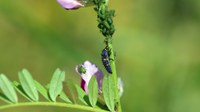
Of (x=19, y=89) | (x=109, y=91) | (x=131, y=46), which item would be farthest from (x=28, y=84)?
(x=131, y=46)

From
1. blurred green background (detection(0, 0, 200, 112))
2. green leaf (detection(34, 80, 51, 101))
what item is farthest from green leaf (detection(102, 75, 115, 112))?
blurred green background (detection(0, 0, 200, 112))

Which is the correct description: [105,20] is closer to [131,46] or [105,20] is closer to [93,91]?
[93,91]

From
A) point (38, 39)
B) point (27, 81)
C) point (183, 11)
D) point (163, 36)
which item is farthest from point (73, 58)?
point (27, 81)

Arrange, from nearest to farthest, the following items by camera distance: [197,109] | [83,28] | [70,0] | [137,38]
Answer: [70,0] < [197,109] < [137,38] < [83,28]

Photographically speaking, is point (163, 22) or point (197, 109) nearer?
point (197, 109)

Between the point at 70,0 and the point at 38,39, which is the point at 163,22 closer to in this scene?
the point at 38,39

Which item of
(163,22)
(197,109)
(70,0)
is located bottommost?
(197,109)

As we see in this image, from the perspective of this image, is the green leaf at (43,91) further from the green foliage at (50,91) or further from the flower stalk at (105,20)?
the flower stalk at (105,20)

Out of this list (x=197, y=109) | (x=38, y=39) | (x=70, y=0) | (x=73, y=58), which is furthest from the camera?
(x=38, y=39)
